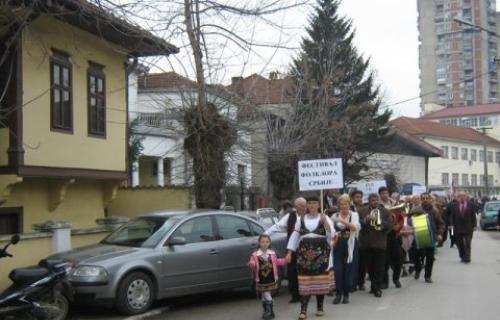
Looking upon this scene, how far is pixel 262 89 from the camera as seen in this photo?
20.1 metres

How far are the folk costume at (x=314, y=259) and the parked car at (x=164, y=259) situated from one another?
5.31ft

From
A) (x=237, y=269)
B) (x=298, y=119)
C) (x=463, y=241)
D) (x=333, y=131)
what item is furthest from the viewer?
(x=333, y=131)

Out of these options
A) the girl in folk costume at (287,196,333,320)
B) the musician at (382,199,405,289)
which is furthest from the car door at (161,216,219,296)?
the musician at (382,199,405,289)

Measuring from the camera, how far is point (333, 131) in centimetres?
2383

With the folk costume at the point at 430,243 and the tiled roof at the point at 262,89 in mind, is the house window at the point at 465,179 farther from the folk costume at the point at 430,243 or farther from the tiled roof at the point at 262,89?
the folk costume at the point at 430,243

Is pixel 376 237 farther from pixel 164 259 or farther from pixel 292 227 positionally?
pixel 164 259

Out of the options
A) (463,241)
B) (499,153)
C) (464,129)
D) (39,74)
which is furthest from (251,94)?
(499,153)

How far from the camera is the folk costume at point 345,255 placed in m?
10.4

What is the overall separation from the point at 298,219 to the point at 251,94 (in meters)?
7.75

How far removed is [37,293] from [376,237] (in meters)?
5.68

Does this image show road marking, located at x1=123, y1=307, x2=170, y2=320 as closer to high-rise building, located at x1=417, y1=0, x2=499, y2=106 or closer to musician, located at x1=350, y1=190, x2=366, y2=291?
musician, located at x1=350, y1=190, x2=366, y2=291

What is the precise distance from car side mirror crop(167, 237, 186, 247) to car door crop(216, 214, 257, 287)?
85cm

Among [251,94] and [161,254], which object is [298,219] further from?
[251,94]

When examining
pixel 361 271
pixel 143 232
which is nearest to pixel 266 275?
pixel 143 232
